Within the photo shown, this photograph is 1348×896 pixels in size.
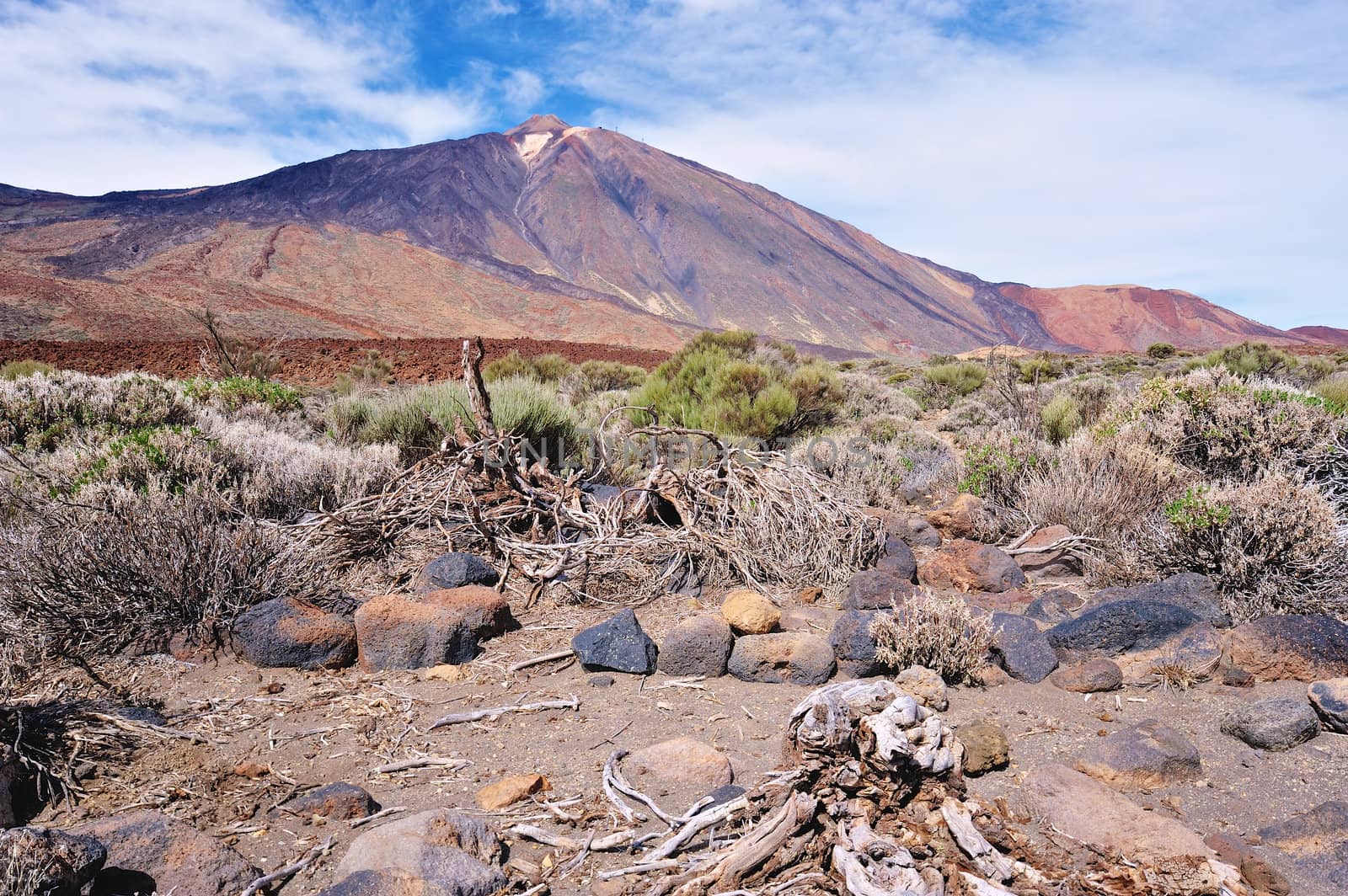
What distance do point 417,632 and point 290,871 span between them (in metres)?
1.57

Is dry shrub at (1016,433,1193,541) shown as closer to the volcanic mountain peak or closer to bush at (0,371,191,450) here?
bush at (0,371,191,450)

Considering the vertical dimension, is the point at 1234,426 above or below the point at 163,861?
above

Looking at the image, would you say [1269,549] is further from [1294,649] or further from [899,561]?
[899,561]

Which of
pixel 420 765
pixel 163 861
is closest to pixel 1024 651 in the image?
pixel 420 765

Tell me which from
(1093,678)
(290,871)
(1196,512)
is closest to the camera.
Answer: (290,871)

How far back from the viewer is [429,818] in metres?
2.16

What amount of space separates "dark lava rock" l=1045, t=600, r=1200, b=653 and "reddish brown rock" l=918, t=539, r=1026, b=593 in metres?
1.09

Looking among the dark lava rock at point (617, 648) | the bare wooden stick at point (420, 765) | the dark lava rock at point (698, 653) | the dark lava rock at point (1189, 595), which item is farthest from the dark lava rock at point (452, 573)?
the dark lava rock at point (1189, 595)

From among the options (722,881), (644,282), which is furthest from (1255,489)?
(644,282)

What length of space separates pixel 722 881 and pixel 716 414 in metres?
6.94

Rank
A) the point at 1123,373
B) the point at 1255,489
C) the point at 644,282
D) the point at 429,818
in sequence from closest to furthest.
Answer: the point at 429,818, the point at 1255,489, the point at 1123,373, the point at 644,282

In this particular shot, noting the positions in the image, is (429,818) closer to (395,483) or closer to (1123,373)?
(395,483)

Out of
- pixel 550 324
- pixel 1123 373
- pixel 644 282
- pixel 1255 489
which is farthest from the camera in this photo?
pixel 644 282

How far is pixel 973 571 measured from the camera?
468 centimetres
